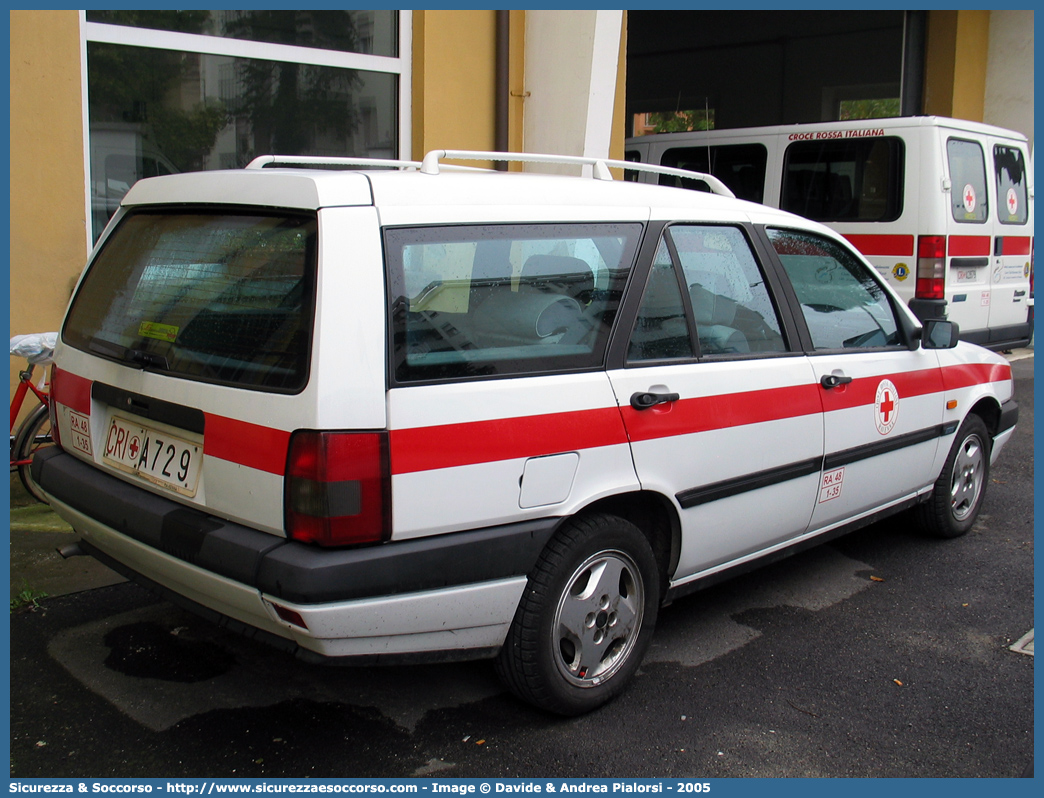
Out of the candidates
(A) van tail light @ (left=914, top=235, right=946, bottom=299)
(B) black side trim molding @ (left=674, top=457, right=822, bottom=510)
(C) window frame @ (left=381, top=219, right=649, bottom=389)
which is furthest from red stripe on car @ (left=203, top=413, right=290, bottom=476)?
(A) van tail light @ (left=914, top=235, right=946, bottom=299)

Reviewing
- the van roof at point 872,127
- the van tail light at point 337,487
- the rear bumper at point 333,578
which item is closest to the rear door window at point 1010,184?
the van roof at point 872,127

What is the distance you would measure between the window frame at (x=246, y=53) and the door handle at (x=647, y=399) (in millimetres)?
3980

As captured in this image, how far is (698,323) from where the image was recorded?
11.3ft

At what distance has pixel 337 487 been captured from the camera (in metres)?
2.53

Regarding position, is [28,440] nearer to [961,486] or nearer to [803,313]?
[803,313]

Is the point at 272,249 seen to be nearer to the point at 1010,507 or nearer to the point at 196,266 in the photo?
the point at 196,266

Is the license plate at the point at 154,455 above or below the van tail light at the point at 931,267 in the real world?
below

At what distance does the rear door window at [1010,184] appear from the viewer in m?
9.00

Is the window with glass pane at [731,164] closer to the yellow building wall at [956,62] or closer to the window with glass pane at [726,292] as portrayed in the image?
the yellow building wall at [956,62]

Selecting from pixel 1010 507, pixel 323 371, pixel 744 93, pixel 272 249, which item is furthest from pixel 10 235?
pixel 744 93

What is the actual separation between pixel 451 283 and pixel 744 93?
19055 millimetres

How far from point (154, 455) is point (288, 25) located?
471 cm

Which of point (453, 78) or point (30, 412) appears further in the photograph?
point (453, 78)

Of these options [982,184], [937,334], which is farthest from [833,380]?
[982,184]
